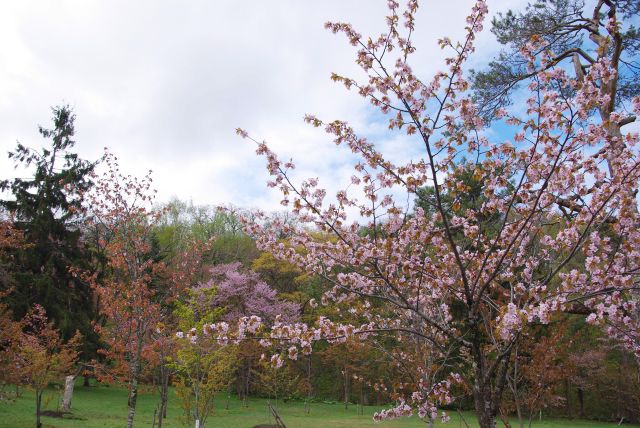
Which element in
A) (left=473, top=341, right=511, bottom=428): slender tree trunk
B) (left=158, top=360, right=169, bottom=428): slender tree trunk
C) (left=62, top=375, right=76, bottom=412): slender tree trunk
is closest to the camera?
(left=473, top=341, right=511, bottom=428): slender tree trunk

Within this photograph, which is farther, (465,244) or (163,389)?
(163,389)

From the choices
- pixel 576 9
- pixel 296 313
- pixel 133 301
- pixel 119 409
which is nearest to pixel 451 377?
pixel 576 9

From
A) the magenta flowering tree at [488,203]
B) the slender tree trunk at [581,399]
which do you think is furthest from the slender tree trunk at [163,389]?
the slender tree trunk at [581,399]

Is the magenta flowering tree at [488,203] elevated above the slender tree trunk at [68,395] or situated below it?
above

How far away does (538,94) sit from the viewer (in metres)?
3.53

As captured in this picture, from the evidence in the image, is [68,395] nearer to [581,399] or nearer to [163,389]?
[163,389]

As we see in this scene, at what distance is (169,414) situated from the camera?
61.2 feet

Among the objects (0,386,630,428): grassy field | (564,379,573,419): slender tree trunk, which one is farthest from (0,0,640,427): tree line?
(564,379,573,419): slender tree trunk

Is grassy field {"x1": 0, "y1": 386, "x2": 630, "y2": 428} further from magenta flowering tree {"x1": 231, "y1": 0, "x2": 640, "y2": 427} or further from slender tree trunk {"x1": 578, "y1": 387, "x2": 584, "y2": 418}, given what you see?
magenta flowering tree {"x1": 231, "y1": 0, "x2": 640, "y2": 427}

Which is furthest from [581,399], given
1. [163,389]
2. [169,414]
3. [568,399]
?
[163,389]

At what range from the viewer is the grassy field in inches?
551

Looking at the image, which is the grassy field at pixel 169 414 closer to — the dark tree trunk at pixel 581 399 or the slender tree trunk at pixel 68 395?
the slender tree trunk at pixel 68 395

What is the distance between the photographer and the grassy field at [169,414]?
45.9 ft

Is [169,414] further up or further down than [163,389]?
further down
